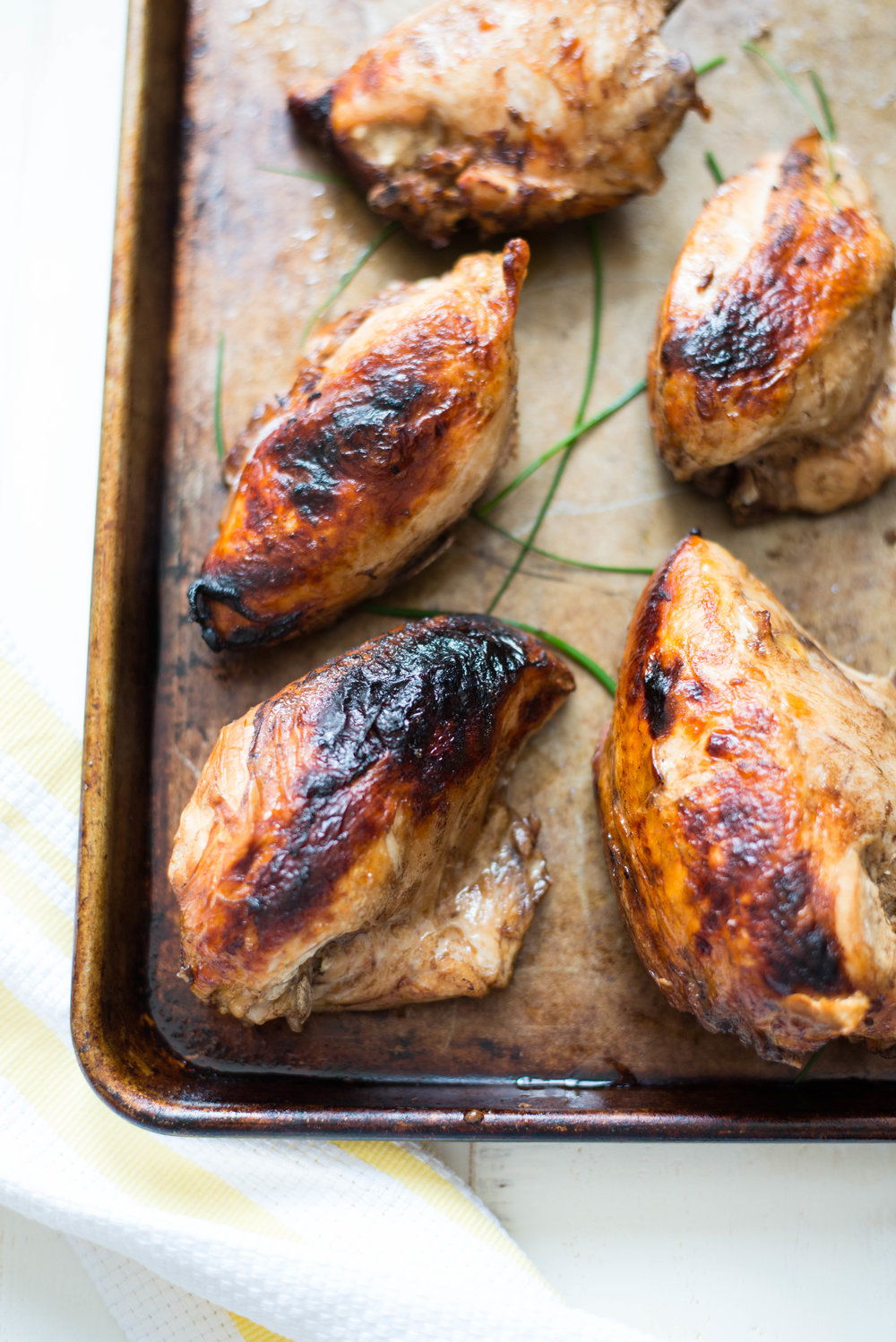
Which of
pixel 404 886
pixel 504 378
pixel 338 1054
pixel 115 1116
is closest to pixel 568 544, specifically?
pixel 504 378

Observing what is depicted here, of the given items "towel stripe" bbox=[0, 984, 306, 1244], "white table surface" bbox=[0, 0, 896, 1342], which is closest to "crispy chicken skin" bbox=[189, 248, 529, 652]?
"white table surface" bbox=[0, 0, 896, 1342]

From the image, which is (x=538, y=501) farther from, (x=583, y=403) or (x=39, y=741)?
(x=39, y=741)

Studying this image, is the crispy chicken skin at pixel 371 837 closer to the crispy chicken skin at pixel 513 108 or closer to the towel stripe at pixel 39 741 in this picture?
the towel stripe at pixel 39 741

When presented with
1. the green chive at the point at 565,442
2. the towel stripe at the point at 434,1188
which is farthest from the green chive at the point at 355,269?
the towel stripe at the point at 434,1188

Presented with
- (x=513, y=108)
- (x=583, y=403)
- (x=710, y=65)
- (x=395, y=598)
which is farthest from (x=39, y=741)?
(x=710, y=65)

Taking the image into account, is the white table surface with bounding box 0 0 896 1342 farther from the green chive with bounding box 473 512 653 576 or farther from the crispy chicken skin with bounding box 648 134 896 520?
the crispy chicken skin with bounding box 648 134 896 520
